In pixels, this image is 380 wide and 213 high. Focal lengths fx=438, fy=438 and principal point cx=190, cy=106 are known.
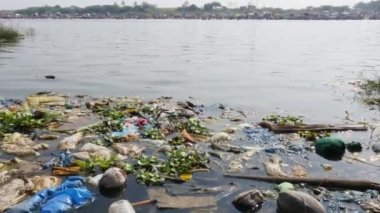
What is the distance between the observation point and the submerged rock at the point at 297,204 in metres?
6.62

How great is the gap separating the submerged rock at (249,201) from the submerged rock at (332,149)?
3172 millimetres

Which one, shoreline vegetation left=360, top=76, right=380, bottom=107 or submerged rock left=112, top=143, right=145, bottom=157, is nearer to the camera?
submerged rock left=112, top=143, right=145, bottom=157

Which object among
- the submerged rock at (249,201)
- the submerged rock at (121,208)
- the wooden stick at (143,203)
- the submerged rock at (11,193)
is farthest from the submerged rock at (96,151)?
the submerged rock at (249,201)

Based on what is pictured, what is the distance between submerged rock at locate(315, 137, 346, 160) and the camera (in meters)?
9.80

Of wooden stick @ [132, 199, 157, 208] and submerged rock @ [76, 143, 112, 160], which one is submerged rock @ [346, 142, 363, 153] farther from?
submerged rock @ [76, 143, 112, 160]

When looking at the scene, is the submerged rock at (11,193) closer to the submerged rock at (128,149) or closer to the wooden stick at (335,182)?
the submerged rock at (128,149)

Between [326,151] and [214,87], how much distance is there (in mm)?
10419

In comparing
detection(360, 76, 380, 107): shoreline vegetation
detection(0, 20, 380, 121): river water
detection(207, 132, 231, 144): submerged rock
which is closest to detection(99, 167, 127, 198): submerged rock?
detection(207, 132, 231, 144): submerged rock

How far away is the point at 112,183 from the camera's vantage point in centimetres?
756

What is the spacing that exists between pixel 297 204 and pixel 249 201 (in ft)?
2.60

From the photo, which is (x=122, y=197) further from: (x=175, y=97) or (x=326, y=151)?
(x=175, y=97)

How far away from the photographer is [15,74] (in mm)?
23094

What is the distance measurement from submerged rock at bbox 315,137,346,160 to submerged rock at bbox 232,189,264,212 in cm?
317

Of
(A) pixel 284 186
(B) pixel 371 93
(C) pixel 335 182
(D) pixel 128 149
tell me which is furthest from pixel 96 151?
(B) pixel 371 93
